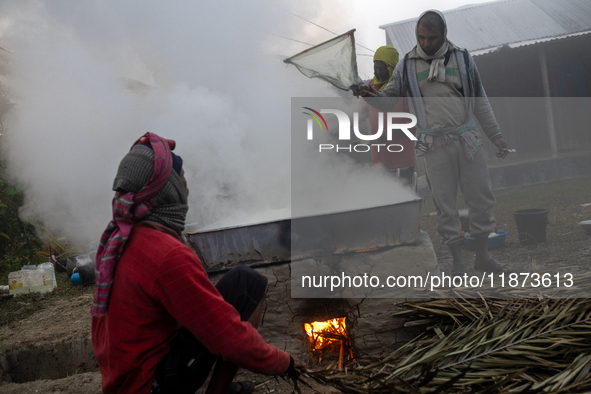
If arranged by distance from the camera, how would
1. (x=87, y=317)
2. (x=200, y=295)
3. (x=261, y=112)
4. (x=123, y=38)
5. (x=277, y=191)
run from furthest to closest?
(x=123, y=38) < (x=261, y=112) < (x=277, y=191) < (x=87, y=317) < (x=200, y=295)

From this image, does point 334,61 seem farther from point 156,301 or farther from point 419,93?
point 156,301

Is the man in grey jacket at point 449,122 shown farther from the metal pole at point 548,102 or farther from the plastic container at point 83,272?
the metal pole at point 548,102

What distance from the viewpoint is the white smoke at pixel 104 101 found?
234 inches

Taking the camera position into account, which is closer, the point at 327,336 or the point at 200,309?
the point at 200,309

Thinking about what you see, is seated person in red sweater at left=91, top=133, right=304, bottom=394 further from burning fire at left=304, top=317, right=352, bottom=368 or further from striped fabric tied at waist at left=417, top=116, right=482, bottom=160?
striped fabric tied at waist at left=417, top=116, right=482, bottom=160

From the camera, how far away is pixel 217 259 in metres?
2.96

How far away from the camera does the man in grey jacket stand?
3213 mm

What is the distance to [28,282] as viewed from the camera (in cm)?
464

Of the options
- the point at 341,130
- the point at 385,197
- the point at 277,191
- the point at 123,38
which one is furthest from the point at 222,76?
the point at 385,197

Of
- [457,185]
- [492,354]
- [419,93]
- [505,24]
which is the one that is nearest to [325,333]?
[492,354]

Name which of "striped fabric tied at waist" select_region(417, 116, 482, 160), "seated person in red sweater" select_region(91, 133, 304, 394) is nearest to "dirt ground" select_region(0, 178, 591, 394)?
"striped fabric tied at waist" select_region(417, 116, 482, 160)

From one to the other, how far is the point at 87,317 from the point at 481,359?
3.21 metres

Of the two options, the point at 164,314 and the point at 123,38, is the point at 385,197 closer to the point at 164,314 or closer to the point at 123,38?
the point at 164,314

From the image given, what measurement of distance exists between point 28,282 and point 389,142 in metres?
4.33
